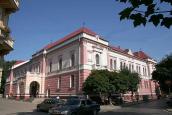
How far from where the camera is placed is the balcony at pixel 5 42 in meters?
17.3

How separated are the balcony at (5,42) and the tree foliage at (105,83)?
17.0m

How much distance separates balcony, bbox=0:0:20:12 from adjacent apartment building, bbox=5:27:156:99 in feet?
67.6

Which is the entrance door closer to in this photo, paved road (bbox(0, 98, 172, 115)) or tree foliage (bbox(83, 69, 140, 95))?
tree foliage (bbox(83, 69, 140, 95))

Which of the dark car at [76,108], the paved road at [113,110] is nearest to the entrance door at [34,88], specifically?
the paved road at [113,110]

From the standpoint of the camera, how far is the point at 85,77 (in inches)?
1517

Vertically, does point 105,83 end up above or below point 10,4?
below

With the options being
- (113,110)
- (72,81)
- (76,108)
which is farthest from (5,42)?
(72,81)

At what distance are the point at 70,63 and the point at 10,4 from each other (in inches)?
972

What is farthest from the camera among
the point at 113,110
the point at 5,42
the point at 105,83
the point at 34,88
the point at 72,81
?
→ the point at 34,88

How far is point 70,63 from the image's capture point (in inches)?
1679

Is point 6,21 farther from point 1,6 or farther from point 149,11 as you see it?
point 149,11

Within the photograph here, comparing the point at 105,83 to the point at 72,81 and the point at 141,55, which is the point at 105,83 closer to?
the point at 72,81

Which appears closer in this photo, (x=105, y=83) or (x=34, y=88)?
(x=105, y=83)

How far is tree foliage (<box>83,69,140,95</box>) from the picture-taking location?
34094mm
